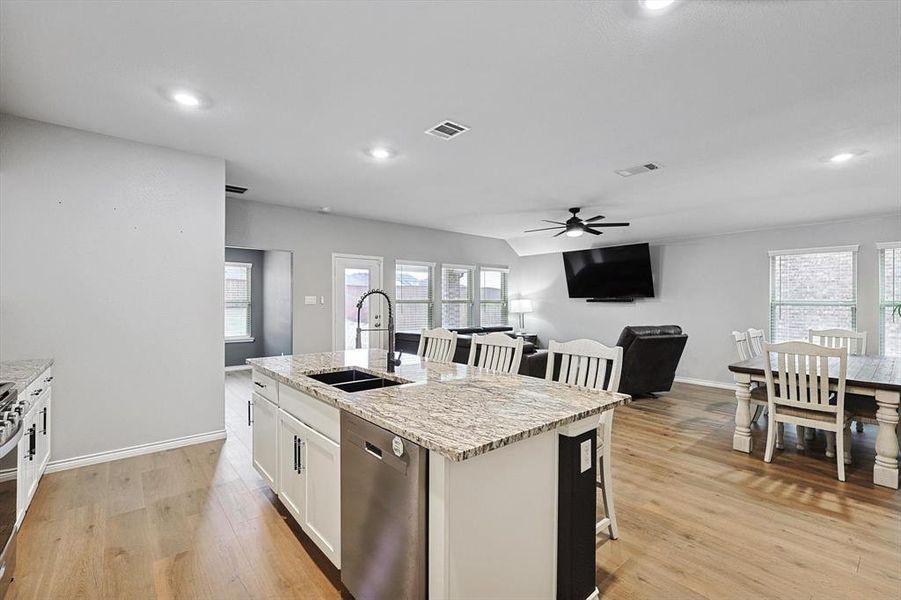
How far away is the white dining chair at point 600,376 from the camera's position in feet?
7.19

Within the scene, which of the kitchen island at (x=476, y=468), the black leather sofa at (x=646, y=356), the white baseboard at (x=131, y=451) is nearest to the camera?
the kitchen island at (x=476, y=468)

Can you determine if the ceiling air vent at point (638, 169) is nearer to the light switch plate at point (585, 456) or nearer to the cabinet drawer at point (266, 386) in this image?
the light switch plate at point (585, 456)

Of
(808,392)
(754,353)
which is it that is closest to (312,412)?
(808,392)

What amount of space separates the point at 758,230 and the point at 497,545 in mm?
6707

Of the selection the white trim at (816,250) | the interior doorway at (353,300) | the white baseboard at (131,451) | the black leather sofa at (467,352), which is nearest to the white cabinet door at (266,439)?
the white baseboard at (131,451)

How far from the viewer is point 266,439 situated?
260 cm

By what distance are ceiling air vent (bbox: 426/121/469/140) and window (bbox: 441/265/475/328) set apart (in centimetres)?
447

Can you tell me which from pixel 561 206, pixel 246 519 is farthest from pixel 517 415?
pixel 561 206

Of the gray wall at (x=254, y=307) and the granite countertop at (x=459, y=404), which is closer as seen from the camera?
the granite countertop at (x=459, y=404)

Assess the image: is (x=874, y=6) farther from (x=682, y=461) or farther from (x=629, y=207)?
(x=629, y=207)

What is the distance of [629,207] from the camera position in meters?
5.45

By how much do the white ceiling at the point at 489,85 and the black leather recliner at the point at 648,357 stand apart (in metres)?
1.84

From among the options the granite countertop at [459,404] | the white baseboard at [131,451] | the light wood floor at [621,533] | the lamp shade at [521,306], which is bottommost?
the light wood floor at [621,533]

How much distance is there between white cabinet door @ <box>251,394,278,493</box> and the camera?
2.46m
